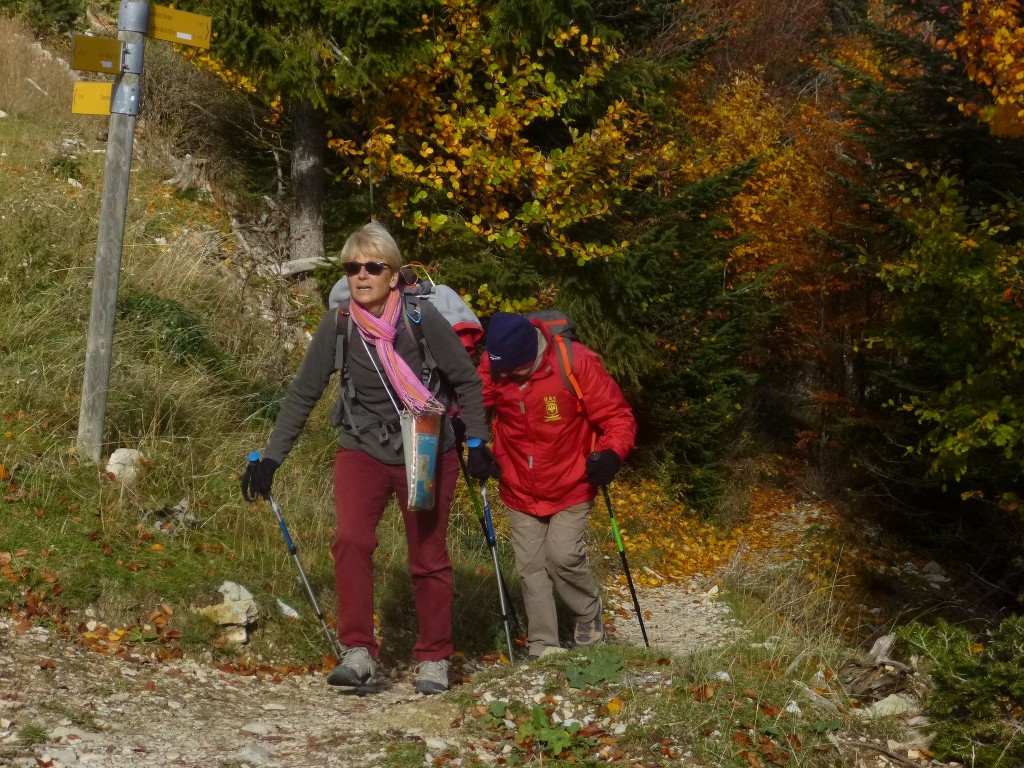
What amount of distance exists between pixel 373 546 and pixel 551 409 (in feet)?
3.80

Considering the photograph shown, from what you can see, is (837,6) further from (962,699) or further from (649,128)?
(962,699)

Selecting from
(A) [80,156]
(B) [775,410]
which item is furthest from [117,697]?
(B) [775,410]

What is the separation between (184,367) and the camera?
835 centimetres

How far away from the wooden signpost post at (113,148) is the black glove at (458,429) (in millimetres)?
2296

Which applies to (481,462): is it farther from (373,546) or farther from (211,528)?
(211,528)

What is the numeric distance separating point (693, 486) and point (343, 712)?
1203 centimetres

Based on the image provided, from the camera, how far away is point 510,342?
5.42m

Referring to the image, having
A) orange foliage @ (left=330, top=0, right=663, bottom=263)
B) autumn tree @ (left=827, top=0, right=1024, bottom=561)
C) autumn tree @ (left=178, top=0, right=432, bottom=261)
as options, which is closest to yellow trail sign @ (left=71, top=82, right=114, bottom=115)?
autumn tree @ (left=178, top=0, right=432, bottom=261)

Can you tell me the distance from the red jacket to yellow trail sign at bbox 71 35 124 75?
2803 millimetres

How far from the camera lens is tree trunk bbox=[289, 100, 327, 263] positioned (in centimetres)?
1264

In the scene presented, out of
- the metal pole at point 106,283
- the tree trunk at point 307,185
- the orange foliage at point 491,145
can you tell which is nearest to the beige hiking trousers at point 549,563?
the metal pole at point 106,283

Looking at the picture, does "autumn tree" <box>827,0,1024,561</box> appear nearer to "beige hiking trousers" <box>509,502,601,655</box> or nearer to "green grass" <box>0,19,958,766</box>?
"green grass" <box>0,19,958,766</box>

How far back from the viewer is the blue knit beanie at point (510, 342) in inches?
214

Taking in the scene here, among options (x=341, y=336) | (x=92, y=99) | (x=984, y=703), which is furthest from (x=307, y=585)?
(x=984, y=703)
